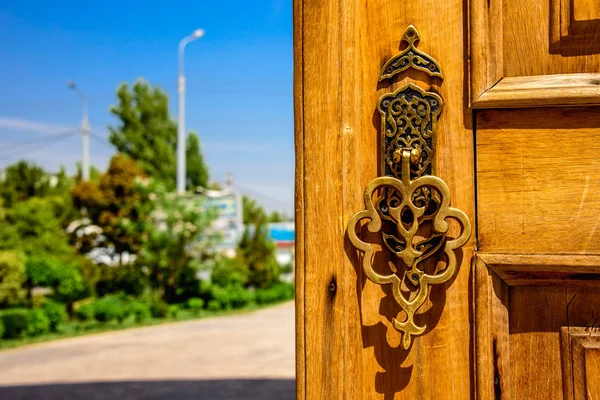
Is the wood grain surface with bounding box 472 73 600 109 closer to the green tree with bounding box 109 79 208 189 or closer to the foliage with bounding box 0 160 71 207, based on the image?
the foliage with bounding box 0 160 71 207

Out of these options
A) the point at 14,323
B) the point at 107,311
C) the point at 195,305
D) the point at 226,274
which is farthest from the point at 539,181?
the point at 226,274

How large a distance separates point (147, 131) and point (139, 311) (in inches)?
564

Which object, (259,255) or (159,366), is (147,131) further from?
(159,366)

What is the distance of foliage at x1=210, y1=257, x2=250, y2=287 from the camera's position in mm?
15031

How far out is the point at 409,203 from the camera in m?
0.88

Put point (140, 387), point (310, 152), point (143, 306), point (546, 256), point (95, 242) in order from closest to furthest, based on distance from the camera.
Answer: point (546, 256) → point (310, 152) → point (140, 387) → point (143, 306) → point (95, 242)

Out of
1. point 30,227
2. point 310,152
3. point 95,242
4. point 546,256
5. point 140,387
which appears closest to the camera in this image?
point 546,256

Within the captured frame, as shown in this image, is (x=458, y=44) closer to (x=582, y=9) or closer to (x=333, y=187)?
(x=582, y=9)

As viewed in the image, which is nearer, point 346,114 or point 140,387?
point 346,114

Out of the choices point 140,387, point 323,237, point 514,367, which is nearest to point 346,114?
point 323,237

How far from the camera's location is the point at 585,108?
866 millimetres

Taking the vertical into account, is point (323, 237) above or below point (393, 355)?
above

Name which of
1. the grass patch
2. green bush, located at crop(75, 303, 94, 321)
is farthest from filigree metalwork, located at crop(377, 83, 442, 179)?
green bush, located at crop(75, 303, 94, 321)

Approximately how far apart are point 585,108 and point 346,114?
1.05 ft
